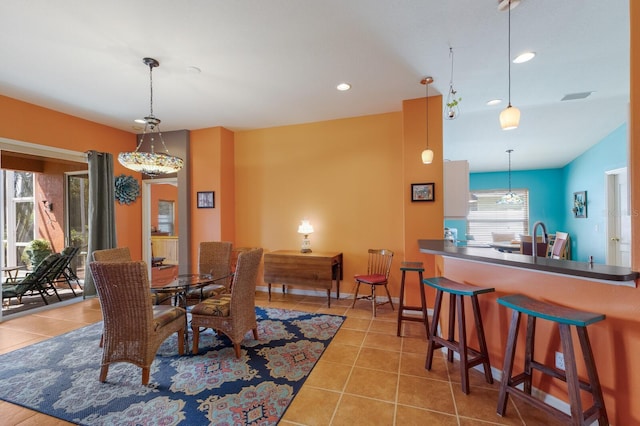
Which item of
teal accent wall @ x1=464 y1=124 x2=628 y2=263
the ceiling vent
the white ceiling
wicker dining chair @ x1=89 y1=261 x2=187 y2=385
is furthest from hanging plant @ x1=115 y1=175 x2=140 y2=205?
teal accent wall @ x1=464 y1=124 x2=628 y2=263

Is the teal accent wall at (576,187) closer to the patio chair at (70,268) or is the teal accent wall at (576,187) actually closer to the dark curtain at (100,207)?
the dark curtain at (100,207)

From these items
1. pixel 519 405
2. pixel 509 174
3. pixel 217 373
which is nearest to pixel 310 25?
pixel 217 373

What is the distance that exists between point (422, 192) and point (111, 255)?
3.62 meters

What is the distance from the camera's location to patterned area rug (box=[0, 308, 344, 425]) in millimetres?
1739

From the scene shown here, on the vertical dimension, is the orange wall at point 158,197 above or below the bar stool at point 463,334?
above

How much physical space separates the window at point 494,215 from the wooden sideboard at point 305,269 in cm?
538

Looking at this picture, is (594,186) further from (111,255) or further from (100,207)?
(100,207)

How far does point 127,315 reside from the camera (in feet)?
6.50

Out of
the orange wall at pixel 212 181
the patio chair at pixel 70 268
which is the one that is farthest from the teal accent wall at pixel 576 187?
the patio chair at pixel 70 268

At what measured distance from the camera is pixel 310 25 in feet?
7.04

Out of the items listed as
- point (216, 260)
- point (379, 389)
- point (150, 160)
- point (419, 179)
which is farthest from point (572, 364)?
point (150, 160)

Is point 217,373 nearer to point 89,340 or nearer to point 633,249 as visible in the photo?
point 89,340

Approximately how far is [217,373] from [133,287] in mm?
941

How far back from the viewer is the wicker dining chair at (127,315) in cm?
190
